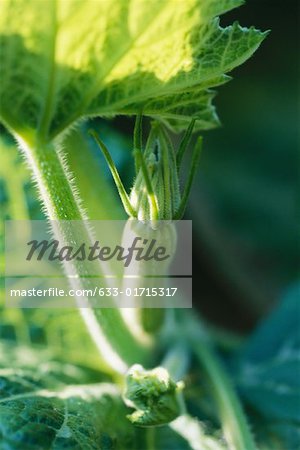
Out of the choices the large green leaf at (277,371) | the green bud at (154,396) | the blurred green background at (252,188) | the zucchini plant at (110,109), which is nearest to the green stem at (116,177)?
the zucchini plant at (110,109)

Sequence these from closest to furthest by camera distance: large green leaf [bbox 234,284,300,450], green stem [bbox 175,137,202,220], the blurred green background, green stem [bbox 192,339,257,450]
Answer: green stem [bbox 175,137,202,220] → green stem [bbox 192,339,257,450] → large green leaf [bbox 234,284,300,450] → the blurred green background

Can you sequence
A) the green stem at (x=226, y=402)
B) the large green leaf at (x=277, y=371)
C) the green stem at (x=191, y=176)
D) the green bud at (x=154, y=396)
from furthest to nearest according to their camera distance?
the large green leaf at (x=277, y=371) < the green stem at (x=226, y=402) < the green bud at (x=154, y=396) < the green stem at (x=191, y=176)

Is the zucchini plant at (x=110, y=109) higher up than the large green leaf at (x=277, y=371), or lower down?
higher up

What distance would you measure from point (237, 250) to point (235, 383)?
27.9 inches

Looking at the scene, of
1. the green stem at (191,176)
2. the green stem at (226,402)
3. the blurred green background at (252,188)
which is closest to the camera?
the green stem at (191,176)

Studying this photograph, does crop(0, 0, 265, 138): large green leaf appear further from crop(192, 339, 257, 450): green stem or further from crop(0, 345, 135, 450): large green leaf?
crop(192, 339, 257, 450): green stem

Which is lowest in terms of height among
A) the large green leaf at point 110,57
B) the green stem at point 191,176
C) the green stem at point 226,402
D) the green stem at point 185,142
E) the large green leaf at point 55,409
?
the green stem at point 226,402

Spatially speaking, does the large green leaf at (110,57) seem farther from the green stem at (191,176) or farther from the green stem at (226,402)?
the green stem at (226,402)

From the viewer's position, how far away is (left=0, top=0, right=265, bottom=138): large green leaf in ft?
2.51

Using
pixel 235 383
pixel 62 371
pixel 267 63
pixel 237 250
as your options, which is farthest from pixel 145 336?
pixel 267 63

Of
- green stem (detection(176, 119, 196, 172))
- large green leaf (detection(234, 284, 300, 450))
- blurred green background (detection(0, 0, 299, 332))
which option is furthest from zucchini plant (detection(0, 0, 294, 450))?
blurred green background (detection(0, 0, 299, 332))

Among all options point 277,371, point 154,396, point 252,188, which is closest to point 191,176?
point 154,396

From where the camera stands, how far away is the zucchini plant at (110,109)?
2.54ft

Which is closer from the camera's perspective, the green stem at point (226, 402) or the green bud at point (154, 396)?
the green bud at point (154, 396)
